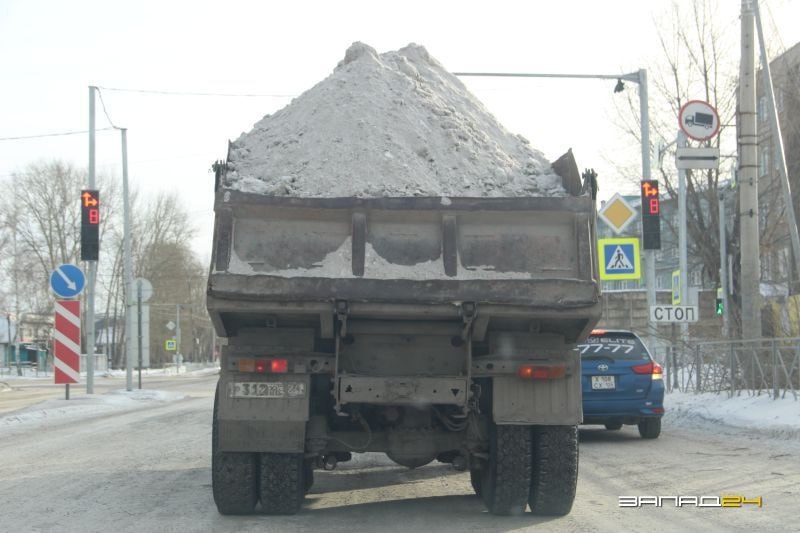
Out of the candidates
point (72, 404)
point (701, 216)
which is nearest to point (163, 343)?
point (701, 216)

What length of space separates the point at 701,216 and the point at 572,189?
3003 centimetres

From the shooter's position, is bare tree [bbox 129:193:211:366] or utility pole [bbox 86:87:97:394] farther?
bare tree [bbox 129:193:211:366]

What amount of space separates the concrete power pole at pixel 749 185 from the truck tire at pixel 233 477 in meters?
12.0

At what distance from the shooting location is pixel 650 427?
1284 cm

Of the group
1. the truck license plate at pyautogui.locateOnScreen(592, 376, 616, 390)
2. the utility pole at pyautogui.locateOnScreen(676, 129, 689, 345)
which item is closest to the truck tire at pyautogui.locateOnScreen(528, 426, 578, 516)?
the truck license plate at pyautogui.locateOnScreen(592, 376, 616, 390)

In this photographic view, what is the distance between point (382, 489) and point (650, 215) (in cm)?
1211

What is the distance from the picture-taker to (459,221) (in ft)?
21.0

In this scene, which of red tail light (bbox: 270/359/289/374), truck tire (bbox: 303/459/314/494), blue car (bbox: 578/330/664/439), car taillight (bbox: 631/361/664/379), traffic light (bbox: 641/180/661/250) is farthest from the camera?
traffic light (bbox: 641/180/661/250)

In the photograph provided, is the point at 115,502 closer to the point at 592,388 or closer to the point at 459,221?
the point at 459,221

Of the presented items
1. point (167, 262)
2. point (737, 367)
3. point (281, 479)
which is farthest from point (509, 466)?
point (167, 262)

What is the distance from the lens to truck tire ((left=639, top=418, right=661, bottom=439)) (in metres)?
12.8

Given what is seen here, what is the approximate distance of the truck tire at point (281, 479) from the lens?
6578 millimetres

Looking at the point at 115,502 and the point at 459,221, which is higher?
the point at 459,221

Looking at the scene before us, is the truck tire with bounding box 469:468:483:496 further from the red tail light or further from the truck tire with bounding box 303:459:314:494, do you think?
the red tail light
